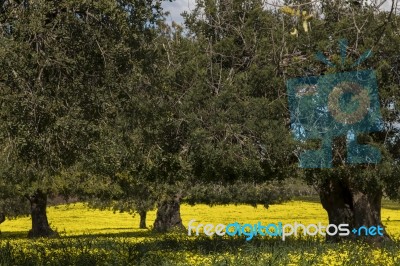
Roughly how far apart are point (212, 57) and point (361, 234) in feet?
23.8

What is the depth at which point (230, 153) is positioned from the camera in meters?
16.9

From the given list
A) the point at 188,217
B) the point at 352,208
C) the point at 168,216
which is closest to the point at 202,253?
the point at 352,208

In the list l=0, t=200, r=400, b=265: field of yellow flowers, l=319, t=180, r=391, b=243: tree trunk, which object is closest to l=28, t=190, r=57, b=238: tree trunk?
l=0, t=200, r=400, b=265: field of yellow flowers

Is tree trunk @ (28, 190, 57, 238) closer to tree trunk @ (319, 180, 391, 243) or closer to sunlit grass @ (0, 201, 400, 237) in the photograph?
sunlit grass @ (0, 201, 400, 237)

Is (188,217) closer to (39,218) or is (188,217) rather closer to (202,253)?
(39,218)

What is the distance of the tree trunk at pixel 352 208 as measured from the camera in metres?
20.7

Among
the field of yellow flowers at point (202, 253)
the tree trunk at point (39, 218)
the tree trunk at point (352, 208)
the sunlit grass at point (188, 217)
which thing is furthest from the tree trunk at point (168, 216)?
the tree trunk at point (352, 208)

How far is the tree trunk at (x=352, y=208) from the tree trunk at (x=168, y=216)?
17157mm

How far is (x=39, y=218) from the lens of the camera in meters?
37.7

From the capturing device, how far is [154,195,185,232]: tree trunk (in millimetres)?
38000

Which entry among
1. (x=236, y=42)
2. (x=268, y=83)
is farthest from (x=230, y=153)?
(x=236, y=42)

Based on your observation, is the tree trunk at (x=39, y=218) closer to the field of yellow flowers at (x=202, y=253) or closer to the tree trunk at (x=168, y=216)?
the tree trunk at (x=168, y=216)

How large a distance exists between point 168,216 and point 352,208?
18.5m

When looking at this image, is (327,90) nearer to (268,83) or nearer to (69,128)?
(268,83)
